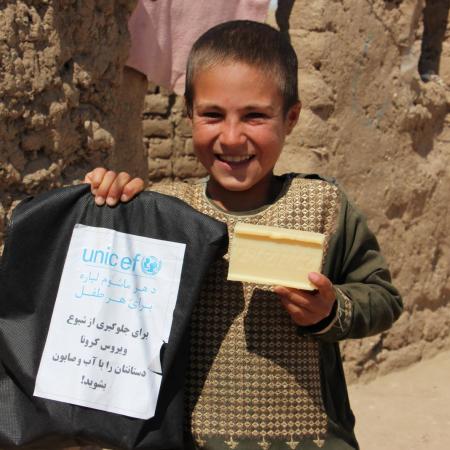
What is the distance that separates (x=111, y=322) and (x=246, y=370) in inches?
11.8

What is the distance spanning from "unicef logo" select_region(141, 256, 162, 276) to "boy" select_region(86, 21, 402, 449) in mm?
120

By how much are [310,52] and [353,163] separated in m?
0.65

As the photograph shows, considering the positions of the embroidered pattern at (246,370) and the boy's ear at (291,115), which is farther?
the boy's ear at (291,115)

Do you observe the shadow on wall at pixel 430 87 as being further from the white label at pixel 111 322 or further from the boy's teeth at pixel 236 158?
the white label at pixel 111 322

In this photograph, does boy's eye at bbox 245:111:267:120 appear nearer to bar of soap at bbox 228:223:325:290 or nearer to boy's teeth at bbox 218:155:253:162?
boy's teeth at bbox 218:155:253:162

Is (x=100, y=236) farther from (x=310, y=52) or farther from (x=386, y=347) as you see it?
(x=386, y=347)

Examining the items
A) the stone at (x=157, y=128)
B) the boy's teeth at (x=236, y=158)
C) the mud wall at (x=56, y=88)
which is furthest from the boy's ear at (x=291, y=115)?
the stone at (x=157, y=128)

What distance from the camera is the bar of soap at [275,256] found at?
176 centimetres

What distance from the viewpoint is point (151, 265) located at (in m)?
1.85

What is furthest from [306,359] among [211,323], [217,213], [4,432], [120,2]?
[120,2]

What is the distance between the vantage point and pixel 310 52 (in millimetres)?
4590

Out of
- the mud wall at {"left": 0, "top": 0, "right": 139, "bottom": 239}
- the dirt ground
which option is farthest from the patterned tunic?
the dirt ground

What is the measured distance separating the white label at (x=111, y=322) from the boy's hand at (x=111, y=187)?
0.21ft

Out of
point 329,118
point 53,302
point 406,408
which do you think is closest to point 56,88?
point 53,302
